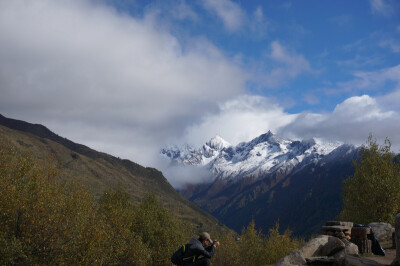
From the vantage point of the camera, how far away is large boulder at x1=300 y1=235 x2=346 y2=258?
1251 inches

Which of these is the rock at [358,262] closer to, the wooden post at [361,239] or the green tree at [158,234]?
the wooden post at [361,239]

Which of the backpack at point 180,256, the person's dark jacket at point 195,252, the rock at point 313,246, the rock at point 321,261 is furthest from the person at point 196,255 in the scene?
the rock at point 313,246

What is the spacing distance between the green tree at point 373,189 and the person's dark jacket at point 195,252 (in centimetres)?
4619

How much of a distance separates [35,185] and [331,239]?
3578 cm

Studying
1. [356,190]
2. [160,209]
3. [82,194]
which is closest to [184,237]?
[160,209]

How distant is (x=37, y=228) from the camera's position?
3738 centimetres

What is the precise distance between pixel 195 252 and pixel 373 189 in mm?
50687

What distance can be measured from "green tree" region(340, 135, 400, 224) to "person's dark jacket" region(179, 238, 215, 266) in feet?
152

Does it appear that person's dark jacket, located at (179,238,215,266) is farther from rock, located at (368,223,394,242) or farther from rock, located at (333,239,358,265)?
rock, located at (368,223,394,242)

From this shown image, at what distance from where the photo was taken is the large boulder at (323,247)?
31.8 m

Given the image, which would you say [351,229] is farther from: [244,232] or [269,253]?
[244,232]

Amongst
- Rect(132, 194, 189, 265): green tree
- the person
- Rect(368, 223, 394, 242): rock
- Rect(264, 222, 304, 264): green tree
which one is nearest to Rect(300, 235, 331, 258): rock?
Rect(368, 223, 394, 242): rock

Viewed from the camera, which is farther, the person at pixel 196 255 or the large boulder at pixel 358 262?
the large boulder at pixel 358 262

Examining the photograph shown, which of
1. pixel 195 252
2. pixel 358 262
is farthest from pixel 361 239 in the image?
pixel 195 252
